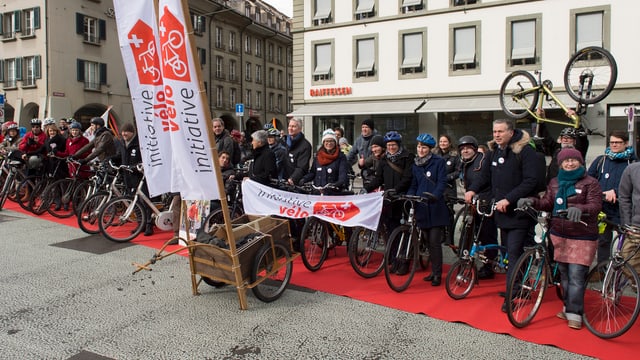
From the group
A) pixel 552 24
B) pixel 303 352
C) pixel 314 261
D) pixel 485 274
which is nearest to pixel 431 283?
pixel 485 274

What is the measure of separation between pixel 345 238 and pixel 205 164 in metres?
2.88

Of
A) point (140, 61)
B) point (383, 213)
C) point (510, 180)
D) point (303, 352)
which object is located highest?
point (140, 61)

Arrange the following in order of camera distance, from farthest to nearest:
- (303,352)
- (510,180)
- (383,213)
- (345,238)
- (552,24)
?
(552,24), (345,238), (383,213), (510,180), (303,352)

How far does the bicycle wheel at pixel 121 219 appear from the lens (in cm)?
729

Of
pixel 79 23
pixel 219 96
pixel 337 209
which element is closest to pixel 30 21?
pixel 79 23

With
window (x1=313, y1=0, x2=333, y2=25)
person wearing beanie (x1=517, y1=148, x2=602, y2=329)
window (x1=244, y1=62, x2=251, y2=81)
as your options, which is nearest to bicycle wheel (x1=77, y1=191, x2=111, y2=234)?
person wearing beanie (x1=517, y1=148, x2=602, y2=329)

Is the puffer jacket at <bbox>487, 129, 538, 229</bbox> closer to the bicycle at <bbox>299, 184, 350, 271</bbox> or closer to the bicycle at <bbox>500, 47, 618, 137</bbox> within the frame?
the bicycle at <bbox>299, 184, 350, 271</bbox>

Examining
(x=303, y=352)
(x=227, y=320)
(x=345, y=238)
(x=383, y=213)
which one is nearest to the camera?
(x=303, y=352)

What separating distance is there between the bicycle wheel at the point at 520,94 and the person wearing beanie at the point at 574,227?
5189 mm

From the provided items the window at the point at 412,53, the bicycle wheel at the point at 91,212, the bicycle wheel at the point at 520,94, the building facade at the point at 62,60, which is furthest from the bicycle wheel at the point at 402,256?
the building facade at the point at 62,60

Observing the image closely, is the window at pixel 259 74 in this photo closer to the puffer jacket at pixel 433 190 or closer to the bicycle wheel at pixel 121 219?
the bicycle wheel at pixel 121 219

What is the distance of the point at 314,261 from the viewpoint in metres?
6.39

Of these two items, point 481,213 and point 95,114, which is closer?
point 481,213

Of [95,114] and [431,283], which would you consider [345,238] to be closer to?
[431,283]
